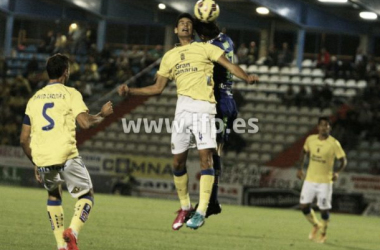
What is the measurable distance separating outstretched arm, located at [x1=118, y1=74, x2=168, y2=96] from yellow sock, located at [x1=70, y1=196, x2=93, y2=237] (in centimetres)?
126

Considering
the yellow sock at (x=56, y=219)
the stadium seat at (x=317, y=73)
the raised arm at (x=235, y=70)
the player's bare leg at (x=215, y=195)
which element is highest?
the stadium seat at (x=317, y=73)

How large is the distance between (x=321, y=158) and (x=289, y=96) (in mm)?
13654

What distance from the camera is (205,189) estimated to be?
11.0 metres

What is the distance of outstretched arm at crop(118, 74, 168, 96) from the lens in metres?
10.6

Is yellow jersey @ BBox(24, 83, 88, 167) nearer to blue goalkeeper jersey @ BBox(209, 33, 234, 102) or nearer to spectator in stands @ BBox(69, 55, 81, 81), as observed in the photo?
blue goalkeeper jersey @ BBox(209, 33, 234, 102)

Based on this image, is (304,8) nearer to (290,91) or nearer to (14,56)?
(290,91)

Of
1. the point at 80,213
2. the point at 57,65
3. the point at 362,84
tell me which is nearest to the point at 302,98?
the point at 362,84

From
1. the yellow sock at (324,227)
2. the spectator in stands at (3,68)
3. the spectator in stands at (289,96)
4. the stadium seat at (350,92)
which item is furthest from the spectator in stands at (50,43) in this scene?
the yellow sock at (324,227)

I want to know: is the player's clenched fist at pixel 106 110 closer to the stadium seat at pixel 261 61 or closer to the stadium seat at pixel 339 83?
the stadium seat at pixel 339 83

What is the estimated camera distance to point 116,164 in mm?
30297

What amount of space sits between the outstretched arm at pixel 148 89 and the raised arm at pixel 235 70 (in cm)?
77

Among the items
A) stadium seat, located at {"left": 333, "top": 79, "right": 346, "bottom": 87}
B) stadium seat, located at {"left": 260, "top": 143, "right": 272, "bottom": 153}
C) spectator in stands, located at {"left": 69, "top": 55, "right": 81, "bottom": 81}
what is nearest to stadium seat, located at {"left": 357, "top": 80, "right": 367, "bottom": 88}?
stadium seat, located at {"left": 333, "top": 79, "right": 346, "bottom": 87}

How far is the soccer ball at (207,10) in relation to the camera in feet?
35.8

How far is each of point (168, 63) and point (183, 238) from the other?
4.86 m
